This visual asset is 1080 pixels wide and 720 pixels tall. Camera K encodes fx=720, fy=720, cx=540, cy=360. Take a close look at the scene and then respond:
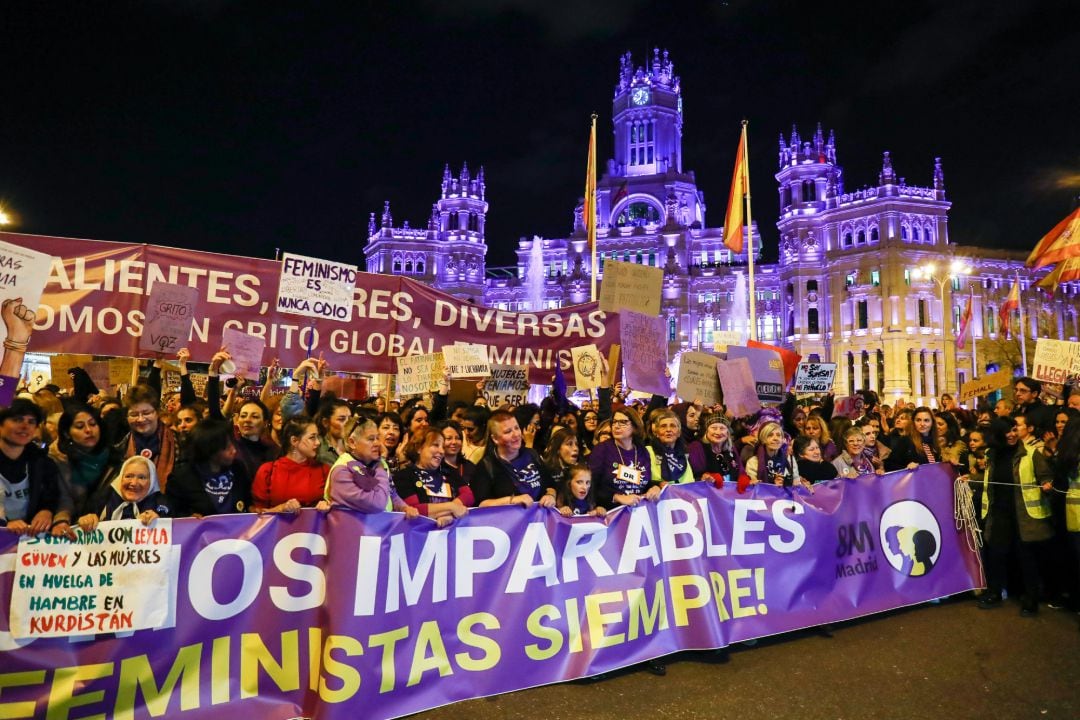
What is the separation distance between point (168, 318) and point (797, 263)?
6797 cm

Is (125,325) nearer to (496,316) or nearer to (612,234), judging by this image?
(496,316)

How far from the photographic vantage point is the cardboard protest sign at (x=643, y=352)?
26.2 ft

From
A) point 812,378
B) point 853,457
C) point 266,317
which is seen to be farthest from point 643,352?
point 266,317

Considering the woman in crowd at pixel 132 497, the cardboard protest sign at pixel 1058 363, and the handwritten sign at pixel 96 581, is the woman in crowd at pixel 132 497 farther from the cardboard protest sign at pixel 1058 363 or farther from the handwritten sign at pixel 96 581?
the cardboard protest sign at pixel 1058 363

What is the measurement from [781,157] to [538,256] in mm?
27233

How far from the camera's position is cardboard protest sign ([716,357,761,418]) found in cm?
757

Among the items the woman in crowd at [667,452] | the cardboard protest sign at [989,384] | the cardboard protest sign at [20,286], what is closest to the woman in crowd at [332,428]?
the cardboard protest sign at [20,286]

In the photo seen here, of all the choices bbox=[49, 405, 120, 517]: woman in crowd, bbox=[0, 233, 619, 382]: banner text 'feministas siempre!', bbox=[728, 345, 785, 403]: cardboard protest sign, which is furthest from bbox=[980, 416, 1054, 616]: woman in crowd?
bbox=[49, 405, 120, 517]: woman in crowd

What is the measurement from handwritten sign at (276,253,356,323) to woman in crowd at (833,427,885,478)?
4899mm

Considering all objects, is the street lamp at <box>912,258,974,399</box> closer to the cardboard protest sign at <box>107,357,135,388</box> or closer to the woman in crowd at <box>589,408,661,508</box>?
the woman in crowd at <box>589,408,661,508</box>

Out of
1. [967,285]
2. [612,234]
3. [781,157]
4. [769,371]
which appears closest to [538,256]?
[612,234]

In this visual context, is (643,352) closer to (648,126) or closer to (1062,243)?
(1062,243)

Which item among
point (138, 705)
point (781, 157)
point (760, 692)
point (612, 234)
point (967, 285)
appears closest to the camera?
point (138, 705)

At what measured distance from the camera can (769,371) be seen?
327 inches
